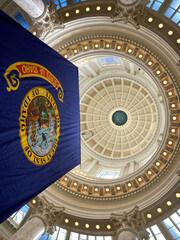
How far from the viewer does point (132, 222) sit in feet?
48.3

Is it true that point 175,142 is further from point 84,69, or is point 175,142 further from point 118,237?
point 84,69

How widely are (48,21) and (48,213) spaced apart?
14809 millimetres

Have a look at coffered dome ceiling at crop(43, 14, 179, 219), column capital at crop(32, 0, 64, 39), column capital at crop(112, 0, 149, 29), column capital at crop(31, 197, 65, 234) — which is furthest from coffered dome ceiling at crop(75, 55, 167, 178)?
column capital at crop(112, 0, 149, 29)

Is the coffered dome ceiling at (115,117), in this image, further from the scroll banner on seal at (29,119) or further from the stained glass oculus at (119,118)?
the scroll banner on seal at (29,119)

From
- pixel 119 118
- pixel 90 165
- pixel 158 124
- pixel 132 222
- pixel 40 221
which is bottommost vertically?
pixel 132 222

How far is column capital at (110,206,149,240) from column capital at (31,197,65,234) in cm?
444

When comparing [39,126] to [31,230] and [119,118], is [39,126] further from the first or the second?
[119,118]

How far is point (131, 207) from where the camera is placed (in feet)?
53.1

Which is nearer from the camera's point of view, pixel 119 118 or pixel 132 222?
pixel 132 222

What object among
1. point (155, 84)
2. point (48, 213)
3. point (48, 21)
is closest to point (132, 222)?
point (48, 213)

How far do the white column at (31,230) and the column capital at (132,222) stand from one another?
5.56 metres

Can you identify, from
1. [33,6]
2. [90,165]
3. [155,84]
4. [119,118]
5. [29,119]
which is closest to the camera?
[29,119]

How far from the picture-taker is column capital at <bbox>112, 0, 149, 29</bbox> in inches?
546

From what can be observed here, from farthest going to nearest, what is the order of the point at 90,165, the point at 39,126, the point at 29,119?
the point at 90,165 < the point at 39,126 < the point at 29,119
